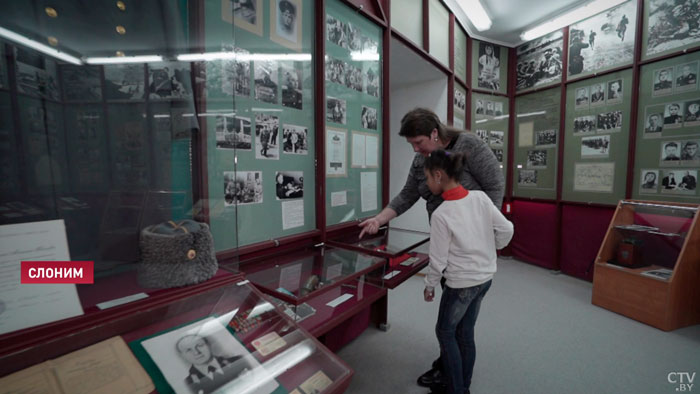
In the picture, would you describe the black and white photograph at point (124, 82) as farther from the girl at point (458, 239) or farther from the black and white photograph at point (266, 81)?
the girl at point (458, 239)

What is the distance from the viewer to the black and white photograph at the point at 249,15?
4.84 ft

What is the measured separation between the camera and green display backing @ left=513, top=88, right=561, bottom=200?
172 inches

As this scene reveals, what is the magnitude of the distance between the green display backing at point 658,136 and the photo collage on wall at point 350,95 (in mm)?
3317

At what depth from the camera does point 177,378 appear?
704 mm

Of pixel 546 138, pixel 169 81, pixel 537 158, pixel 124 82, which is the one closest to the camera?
pixel 124 82

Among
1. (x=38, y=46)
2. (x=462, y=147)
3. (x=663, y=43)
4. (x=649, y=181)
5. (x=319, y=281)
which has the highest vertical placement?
(x=663, y=43)

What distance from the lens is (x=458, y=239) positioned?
4.87 feet

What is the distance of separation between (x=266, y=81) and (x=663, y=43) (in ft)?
14.5

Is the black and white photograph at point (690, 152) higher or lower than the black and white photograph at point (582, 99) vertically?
lower

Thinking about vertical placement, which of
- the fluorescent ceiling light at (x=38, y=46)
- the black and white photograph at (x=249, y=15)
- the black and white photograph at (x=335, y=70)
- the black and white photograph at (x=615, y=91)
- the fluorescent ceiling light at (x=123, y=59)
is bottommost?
the fluorescent ceiling light at (x=38, y=46)

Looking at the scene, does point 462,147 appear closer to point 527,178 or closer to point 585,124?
point 585,124

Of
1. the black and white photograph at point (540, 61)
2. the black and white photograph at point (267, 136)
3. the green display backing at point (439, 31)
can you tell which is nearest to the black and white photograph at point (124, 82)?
the black and white photograph at point (267, 136)

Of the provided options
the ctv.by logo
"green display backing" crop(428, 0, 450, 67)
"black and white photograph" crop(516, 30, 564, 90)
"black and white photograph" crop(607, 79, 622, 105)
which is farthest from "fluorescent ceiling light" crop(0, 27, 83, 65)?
"black and white photograph" crop(516, 30, 564, 90)

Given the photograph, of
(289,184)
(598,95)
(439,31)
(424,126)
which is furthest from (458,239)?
(598,95)
